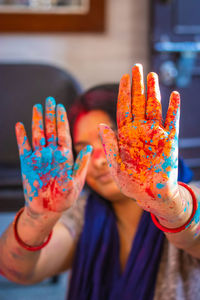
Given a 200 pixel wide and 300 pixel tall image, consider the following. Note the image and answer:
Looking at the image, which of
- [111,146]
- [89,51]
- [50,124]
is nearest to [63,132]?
[50,124]

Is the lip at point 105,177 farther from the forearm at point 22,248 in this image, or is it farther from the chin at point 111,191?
the forearm at point 22,248

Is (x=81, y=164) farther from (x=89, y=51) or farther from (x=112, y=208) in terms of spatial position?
(x=89, y=51)

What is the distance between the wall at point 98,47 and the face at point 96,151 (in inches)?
56.9

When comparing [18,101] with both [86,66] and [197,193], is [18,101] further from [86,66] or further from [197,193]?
[197,193]

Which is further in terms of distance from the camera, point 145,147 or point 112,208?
point 112,208

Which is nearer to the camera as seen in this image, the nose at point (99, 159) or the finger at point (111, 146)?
the finger at point (111, 146)

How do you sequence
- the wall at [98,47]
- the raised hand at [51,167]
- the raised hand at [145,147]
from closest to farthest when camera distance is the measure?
the raised hand at [145,147], the raised hand at [51,167], the wall at [98,47]

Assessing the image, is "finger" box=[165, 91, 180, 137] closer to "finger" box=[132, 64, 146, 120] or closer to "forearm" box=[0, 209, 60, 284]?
"finger" box=[132, 64, 146, 120]

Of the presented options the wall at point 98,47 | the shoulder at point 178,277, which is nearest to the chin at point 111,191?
the shoulder at point 178,277

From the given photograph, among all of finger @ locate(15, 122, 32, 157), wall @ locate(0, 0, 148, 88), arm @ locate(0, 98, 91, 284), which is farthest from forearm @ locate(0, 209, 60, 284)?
wall @ locate(0, 0, 148, 88)

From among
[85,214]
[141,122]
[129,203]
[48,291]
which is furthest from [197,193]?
[48,291]

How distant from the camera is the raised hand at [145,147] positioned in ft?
1.91

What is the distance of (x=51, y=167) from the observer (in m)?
0.69

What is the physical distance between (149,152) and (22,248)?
36 centimetres
